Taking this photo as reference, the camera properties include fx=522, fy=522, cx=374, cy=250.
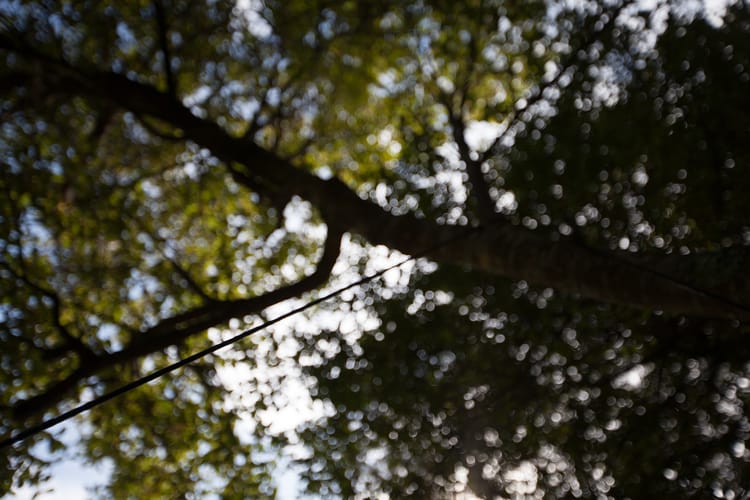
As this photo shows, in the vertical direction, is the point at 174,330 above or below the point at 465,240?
above

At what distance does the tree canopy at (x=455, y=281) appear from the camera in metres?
4.75

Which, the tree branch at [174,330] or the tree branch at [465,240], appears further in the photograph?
the tree branch at [174,330]

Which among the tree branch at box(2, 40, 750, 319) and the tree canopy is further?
the tree canopy

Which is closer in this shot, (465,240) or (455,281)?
(465,240)

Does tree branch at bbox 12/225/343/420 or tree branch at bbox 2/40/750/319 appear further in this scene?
tree branch at bbox 12/225/343/420

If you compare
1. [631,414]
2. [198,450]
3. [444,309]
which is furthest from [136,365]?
[631,414]

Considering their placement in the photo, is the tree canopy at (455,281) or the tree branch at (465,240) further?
the tree canopy at (455,281)

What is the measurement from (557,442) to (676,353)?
150 cm

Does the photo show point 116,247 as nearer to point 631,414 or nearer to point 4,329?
point 4,329

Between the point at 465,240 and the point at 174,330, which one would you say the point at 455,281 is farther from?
the point at 174,330

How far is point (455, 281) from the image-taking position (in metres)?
5.76

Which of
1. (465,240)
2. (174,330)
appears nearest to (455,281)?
(465,240)

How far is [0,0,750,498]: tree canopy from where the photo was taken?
475cm

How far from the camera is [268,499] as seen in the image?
18.4 ft
